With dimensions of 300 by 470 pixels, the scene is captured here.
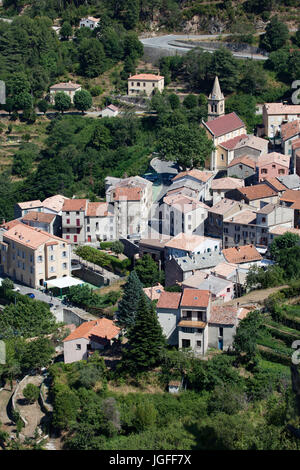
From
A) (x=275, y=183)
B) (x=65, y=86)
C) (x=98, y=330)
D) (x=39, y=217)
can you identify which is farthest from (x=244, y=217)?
(x=65, y=86)

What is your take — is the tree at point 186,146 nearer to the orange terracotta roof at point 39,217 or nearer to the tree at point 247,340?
the orange terracotta roof at point 39,217

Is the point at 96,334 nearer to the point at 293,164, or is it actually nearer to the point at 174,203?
the point at 174,203

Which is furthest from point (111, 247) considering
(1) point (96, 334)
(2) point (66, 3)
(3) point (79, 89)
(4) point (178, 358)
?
(2) point (66, 3)

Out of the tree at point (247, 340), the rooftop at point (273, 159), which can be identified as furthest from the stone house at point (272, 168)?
the tree at point (247, 340)

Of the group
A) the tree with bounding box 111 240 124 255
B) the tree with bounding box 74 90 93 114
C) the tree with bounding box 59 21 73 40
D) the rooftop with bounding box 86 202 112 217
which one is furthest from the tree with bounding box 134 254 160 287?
the tree with bounding box 59 21 73 40

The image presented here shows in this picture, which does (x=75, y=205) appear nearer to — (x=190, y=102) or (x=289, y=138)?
(x=289, y=138)

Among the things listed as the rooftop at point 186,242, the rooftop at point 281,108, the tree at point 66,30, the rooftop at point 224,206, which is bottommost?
the rooftop at point 186,242
